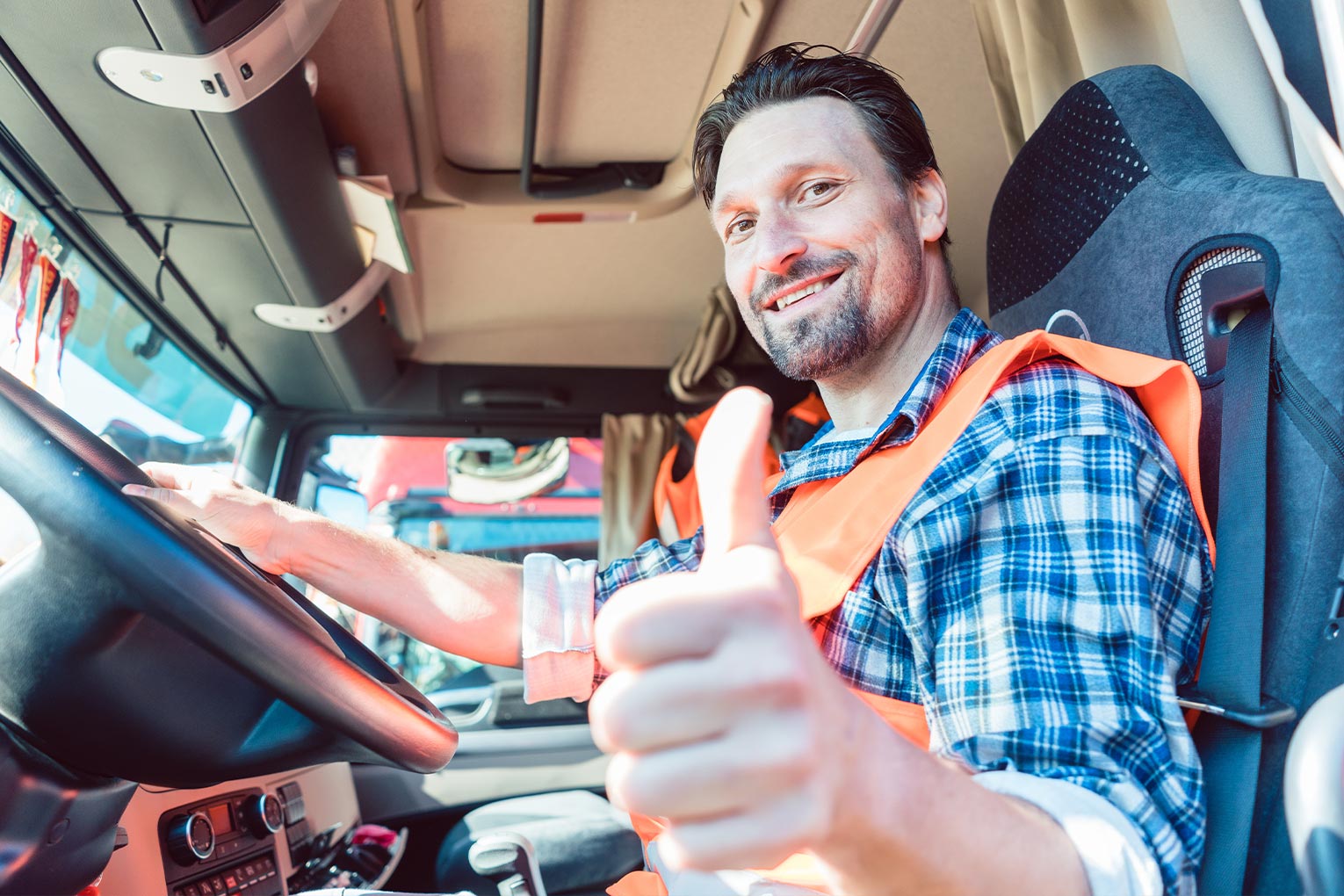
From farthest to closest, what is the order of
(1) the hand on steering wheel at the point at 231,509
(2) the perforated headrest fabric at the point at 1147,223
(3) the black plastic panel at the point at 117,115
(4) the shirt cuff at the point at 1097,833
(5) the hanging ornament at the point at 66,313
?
(5) the hanging ornament at the point at 66,313 → (3) the black plastic panel at the point at 117,115 → (1) the hand on steering wheel at the point at 231,509 → (2) the perforated headrest fabric at the point at 1147,223 → (4) the shirt cuff at the point at 1097,833

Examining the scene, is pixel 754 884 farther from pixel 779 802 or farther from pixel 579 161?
pixel 579 161

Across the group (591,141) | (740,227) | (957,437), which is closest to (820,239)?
(740,227)

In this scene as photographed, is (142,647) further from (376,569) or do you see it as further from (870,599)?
(870,599)

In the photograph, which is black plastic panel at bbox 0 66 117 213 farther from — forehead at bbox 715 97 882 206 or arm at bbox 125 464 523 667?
forehead at bbox 715 97 882 206

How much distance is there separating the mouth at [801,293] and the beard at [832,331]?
0.01 meters

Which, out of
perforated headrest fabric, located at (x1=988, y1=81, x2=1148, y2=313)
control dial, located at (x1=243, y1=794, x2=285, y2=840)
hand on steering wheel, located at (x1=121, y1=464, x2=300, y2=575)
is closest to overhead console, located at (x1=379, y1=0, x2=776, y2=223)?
perforated headrest fabric, located at (x1=988, y1=81, x2=1148, y2=313)

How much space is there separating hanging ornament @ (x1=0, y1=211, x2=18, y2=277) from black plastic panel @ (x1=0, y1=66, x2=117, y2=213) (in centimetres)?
6

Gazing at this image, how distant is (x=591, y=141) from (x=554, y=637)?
43.7 inches

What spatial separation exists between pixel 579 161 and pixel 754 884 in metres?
1.58

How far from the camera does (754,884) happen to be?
67 centimetres

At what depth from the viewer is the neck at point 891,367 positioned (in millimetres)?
1188

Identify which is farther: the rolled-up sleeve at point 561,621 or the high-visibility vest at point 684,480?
the high-visibility vest at point 684,480

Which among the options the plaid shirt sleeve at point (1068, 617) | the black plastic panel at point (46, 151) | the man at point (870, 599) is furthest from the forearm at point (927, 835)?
the black plastic panel at point (46, 151)

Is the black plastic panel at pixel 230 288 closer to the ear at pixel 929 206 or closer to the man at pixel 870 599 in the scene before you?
the man at pixel 870 599
